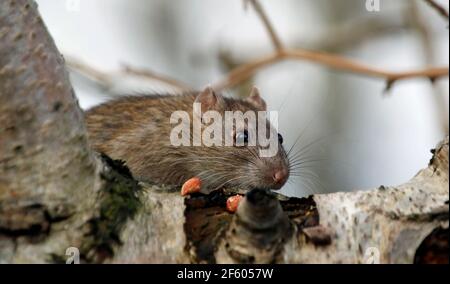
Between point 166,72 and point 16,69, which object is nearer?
point 16,69

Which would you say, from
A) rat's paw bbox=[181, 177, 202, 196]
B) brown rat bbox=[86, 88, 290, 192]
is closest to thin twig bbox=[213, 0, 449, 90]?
brown rat bbox=[86, 88, 290, 192]

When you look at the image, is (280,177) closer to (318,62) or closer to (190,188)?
(318,62)

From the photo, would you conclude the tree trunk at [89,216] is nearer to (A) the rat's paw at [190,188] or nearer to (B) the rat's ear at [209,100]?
(A) the rat's paw at [190,188]

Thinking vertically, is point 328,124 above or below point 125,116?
above
